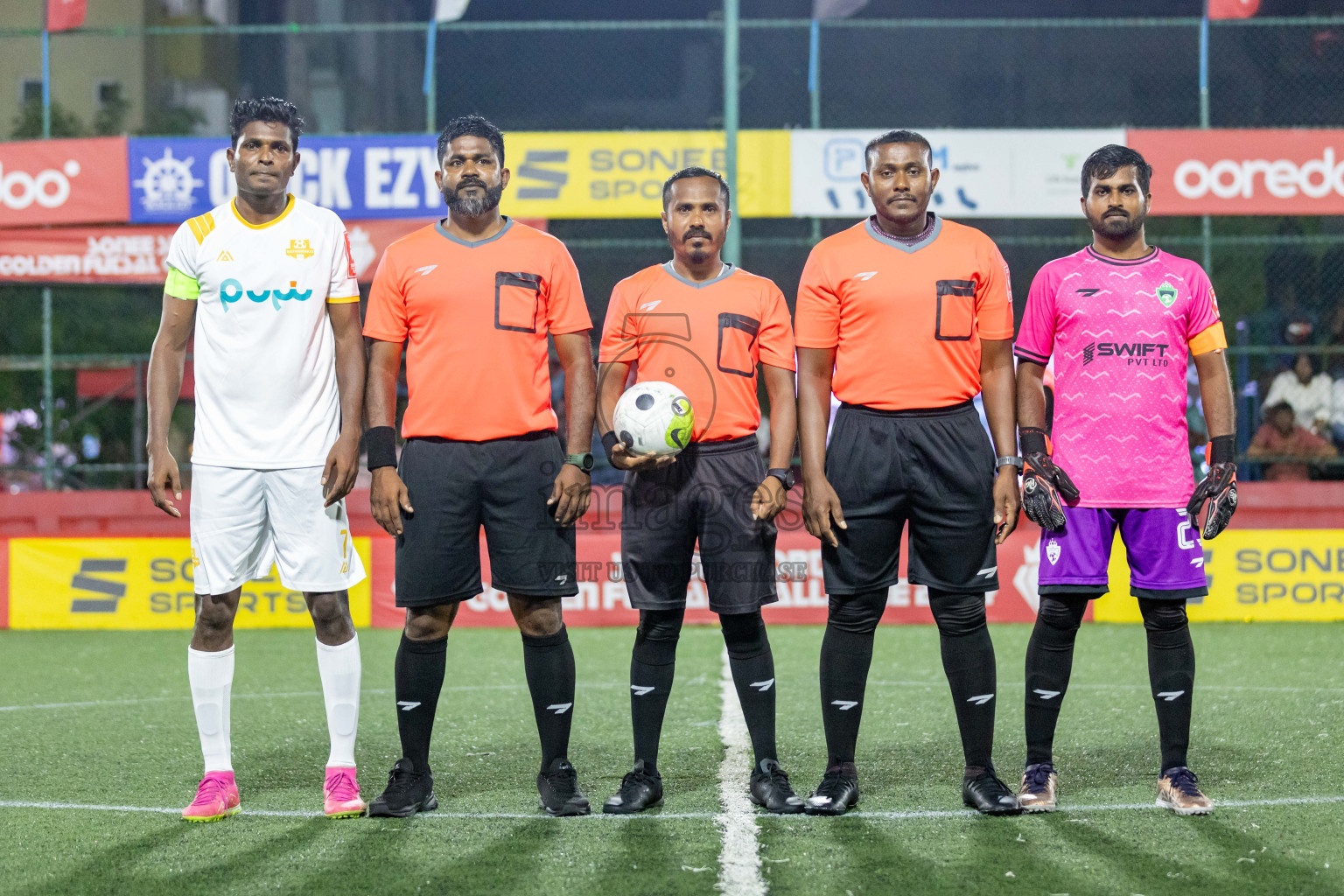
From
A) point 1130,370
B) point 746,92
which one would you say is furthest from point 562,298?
point 746,92

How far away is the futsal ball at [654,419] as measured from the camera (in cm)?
402

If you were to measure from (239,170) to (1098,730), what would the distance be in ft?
13.2

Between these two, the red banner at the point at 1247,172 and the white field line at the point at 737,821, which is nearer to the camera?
the white field line at the point at 737,821

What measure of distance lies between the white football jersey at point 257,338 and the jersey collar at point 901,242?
1779mm

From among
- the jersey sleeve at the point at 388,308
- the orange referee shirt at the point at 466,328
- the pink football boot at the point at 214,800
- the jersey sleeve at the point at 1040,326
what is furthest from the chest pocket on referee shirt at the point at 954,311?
the pink football boot at the point at 214,800

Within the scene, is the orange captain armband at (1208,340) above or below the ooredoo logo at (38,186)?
below

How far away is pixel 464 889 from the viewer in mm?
3449

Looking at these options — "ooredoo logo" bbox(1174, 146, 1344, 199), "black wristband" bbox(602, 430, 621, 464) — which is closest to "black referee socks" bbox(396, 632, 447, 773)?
"black wristband" bbox(602, 430, 621, 464)

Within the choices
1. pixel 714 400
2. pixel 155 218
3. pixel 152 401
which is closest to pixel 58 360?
pixel 155 218

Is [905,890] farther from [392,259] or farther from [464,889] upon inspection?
[392,259]

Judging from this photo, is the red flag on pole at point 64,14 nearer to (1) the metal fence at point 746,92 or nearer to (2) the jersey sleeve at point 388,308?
(1) the metal fence at point 746,92

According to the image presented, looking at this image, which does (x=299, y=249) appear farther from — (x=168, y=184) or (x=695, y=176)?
(x=168, y=184)

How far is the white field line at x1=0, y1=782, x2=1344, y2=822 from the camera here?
4.15m

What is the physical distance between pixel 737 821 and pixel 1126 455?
1695mm
